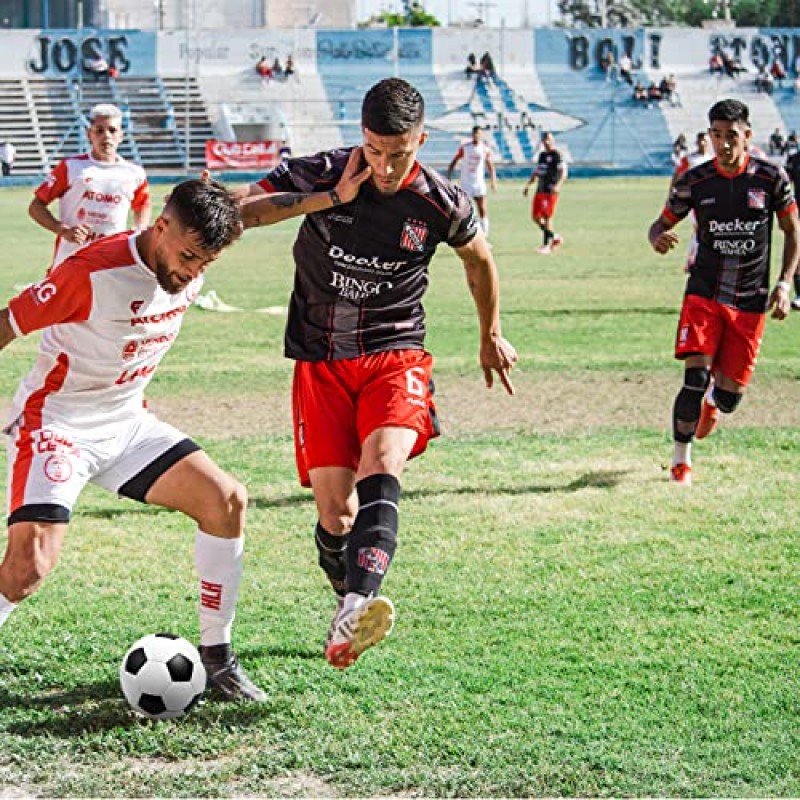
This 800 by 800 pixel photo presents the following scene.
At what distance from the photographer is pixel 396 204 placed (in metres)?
5.67

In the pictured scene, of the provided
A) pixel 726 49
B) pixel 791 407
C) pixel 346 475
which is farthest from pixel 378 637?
pixel 726 49

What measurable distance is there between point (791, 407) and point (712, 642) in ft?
19.5

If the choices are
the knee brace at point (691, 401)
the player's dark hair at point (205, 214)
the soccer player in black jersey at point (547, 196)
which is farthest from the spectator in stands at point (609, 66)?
the player's dark hair at point (205, 214)

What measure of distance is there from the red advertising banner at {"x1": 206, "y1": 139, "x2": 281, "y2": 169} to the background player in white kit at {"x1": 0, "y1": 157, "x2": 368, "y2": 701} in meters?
44.5

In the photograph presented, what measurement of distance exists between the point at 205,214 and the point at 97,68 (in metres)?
52.0

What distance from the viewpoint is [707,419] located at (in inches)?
379

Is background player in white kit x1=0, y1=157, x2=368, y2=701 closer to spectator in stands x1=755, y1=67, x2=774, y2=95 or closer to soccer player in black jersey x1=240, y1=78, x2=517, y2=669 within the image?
soccer player in black jersey x1=240, y1=78, x2=517, y2=669

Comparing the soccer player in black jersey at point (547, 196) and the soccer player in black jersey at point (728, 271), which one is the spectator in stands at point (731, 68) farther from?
the soccer player in black jersey at point (728, 271)

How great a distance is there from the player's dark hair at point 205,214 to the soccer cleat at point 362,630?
1.28m

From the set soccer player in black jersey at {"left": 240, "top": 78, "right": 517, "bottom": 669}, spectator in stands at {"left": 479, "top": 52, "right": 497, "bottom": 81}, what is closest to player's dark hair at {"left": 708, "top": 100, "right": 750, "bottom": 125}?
soccer player in black jersey at {"left": 240, "top": 78, "right": 517, "bottom": 669}

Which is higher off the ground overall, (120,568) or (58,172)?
(58,172)

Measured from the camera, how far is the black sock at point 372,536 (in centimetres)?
486

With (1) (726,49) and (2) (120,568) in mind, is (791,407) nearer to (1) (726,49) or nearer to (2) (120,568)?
(2) (120,568)

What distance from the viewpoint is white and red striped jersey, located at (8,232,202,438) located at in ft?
15.6
